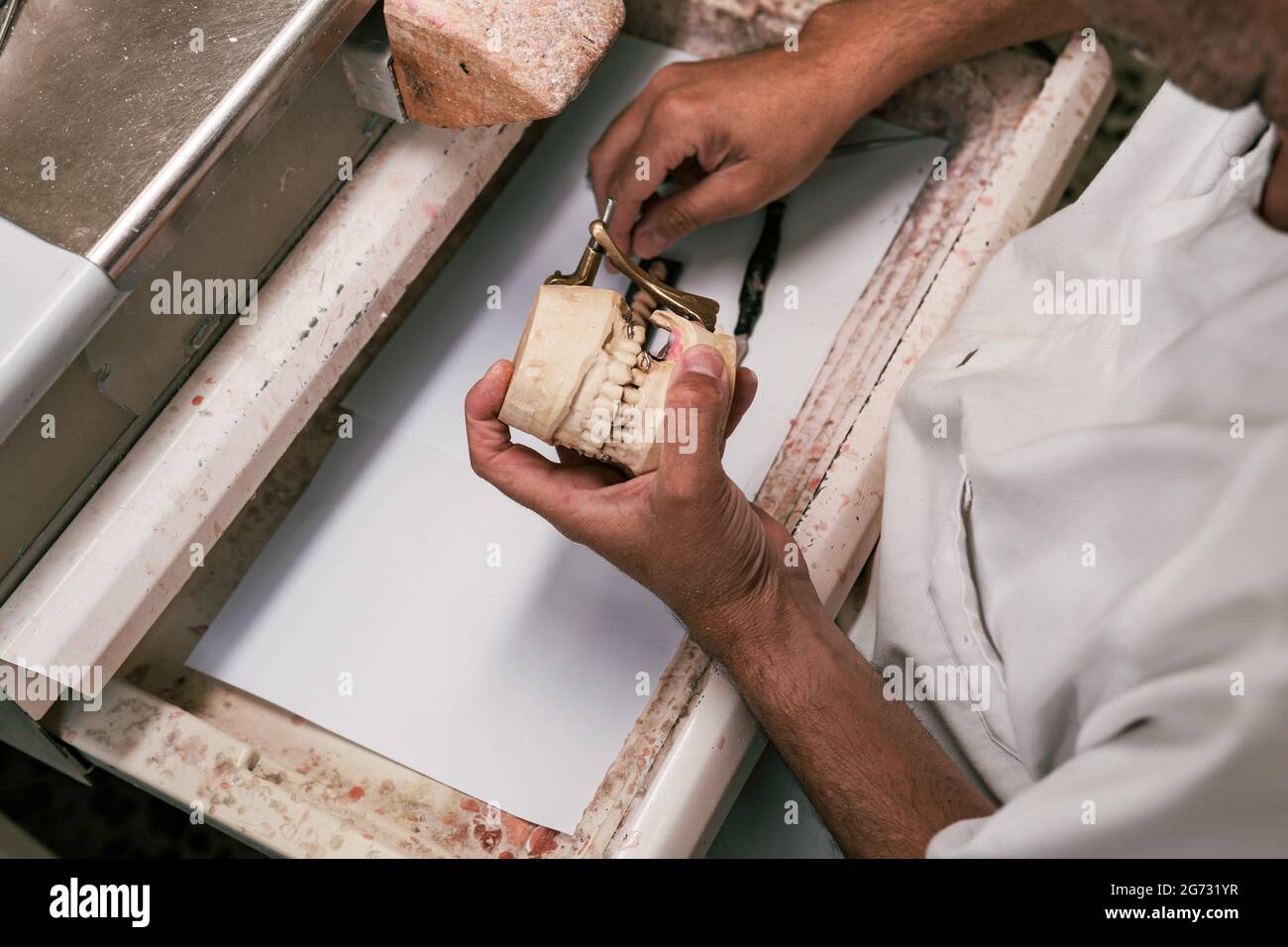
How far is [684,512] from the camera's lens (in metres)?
0.69

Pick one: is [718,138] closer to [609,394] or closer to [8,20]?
[609,394]

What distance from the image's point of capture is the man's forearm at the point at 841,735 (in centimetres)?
70

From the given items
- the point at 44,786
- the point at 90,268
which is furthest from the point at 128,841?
the point at 90,268

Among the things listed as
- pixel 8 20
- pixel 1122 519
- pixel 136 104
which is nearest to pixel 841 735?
pixel 1122 519

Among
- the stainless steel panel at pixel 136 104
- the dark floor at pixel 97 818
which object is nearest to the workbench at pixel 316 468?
the stainless steel panel at pixel 136 104

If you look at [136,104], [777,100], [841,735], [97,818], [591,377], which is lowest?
[97,818]

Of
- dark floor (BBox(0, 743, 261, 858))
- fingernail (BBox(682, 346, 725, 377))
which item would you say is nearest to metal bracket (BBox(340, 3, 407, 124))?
fingernail (BBox(682, 346, 725, 377))

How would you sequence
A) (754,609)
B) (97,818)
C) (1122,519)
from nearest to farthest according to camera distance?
1. (1122,519)
2. (754,609)
3. (97,818)

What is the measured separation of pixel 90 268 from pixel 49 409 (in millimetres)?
123

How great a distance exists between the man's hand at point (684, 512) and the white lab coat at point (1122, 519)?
137 millimetres

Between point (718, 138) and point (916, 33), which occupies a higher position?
point (916, 33)

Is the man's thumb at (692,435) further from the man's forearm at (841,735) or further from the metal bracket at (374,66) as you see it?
the metal bracket at (374,66)

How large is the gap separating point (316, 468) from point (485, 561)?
0.72ft

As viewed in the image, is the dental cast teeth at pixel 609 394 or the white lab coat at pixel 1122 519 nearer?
the white lab coat at pixel 1122 519
